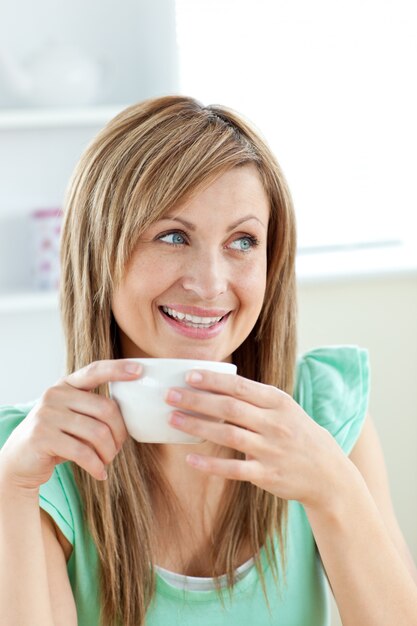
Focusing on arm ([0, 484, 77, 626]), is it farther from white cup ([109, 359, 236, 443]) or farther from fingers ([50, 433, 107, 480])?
white cup ([109, 359, 236, 443])

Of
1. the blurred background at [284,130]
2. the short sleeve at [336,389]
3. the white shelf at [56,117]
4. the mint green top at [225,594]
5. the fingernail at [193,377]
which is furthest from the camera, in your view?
the blurred background at [284,130]

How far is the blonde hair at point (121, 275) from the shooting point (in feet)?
4.51

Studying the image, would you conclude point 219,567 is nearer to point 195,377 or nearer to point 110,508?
point 110,508

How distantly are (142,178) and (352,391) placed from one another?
57 centimetres

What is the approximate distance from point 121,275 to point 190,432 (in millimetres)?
379

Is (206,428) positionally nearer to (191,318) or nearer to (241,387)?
(241,387)

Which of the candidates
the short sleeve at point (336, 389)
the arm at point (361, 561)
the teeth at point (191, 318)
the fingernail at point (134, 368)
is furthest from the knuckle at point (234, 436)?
the short sleeve at point (336, 389)

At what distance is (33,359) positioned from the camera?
2.84 m

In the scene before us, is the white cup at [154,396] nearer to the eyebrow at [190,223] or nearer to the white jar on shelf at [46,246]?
the eyebrow at [190,223]

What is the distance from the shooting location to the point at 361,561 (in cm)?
130

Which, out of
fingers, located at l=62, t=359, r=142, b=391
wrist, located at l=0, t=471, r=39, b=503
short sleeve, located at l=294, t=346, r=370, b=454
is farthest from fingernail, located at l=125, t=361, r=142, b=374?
short sleeve, located at l=294, t=346, r=370, b=454

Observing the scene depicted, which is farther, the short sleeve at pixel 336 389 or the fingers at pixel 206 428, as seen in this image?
the short sleeve at pixel 336 389

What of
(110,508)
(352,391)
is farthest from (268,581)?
(352,391)

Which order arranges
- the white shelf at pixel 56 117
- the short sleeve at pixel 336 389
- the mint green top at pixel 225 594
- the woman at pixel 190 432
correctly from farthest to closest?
the white shelf at pixel 56 117 → the short sleeve at pixel 336 389 → the mint green top at pixel 225 594 → the woman at pixel 190 432
